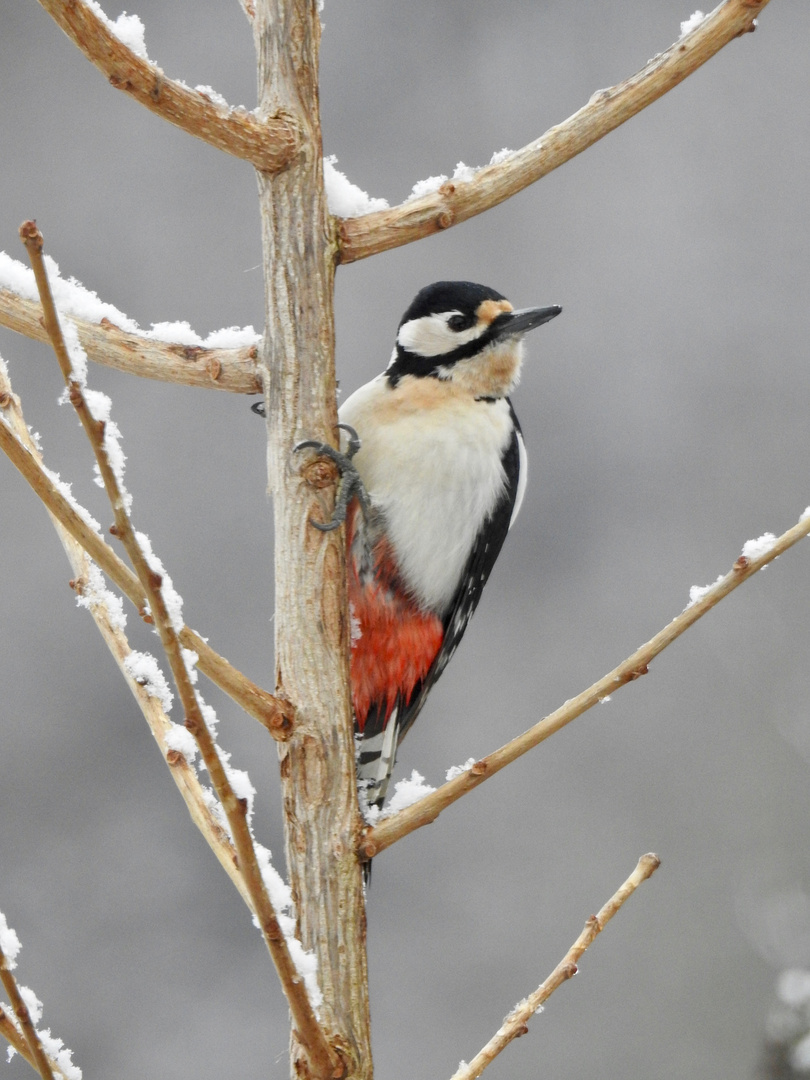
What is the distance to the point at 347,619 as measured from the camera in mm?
721

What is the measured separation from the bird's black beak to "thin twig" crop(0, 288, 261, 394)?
0.43 m

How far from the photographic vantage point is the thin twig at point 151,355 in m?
0.76

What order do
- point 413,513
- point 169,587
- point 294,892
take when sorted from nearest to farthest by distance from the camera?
point 169,587 < point 294,892 < point 413,513

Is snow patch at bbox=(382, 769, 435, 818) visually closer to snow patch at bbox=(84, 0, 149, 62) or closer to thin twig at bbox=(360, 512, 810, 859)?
thin twig at bbox=(360, 512, 810, 859)

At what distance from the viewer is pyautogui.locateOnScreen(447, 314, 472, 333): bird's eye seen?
114 centimetres

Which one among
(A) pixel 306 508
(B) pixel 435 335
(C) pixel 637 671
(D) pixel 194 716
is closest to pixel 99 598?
(A) pixel 306 508

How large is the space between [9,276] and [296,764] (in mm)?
403

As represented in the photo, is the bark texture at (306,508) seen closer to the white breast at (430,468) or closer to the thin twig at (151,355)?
→ the thin twig at (151,355)

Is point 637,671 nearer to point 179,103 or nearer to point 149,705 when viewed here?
point 149,705

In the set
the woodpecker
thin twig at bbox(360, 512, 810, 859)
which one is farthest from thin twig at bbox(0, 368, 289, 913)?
the woodpecker

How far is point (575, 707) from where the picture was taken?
646 millimetres

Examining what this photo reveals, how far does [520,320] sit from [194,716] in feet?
2.32

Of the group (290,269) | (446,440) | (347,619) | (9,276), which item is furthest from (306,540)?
(446,440)

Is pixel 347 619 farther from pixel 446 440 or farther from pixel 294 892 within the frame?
pixel 446 440
